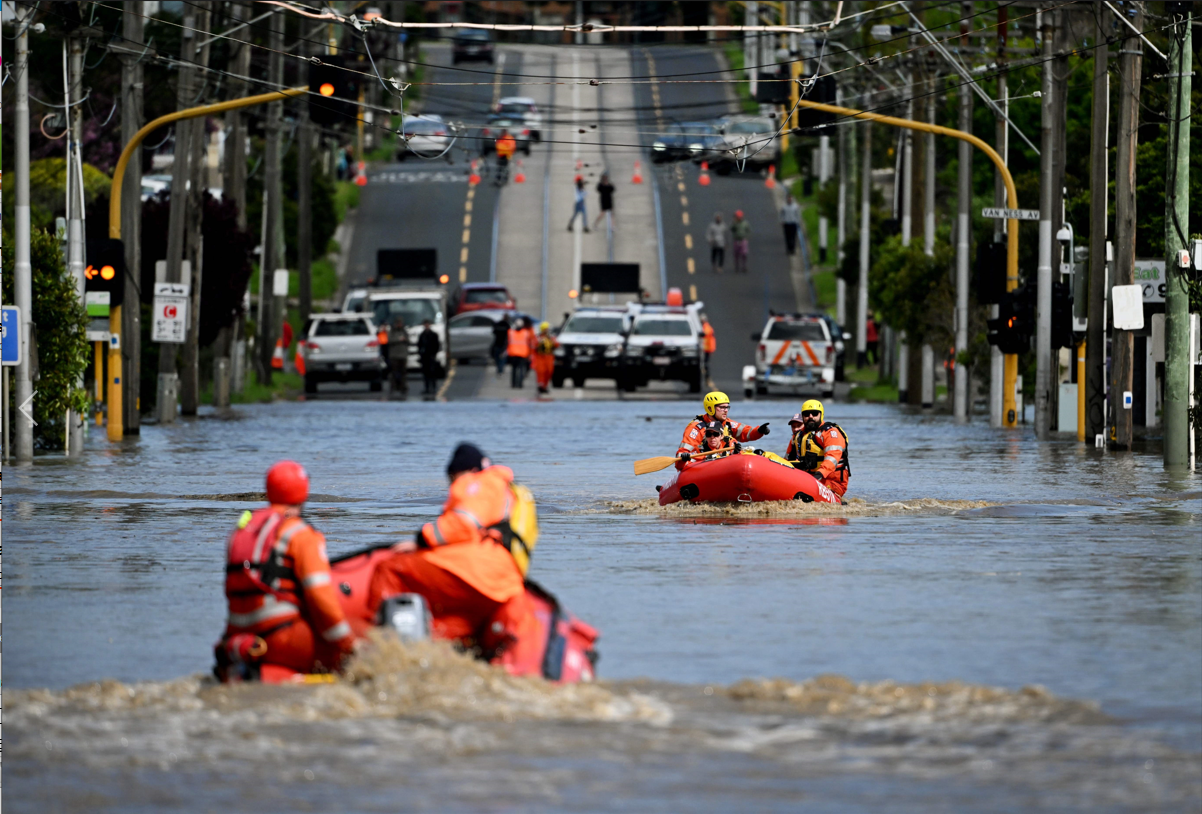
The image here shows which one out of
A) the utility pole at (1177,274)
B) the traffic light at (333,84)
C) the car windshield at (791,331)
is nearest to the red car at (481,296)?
the car windshield at (791,331)

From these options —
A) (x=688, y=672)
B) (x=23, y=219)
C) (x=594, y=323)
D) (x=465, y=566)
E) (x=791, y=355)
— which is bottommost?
(x=688, y=672)

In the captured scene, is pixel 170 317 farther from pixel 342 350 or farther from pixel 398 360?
pixel 342 350

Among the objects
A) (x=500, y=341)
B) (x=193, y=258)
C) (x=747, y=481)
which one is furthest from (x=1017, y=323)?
(x=500, y=341)

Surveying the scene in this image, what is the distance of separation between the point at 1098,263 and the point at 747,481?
13.1 meters

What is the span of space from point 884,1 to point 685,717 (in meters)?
59.1

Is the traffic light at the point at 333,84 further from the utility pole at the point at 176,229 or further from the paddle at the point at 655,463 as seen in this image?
the utility pole at the point at 176,229

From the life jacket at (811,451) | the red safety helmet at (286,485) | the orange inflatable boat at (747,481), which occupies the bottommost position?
the orange inflatable boat at (747,481)

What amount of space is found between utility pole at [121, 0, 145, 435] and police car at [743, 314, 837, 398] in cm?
1888

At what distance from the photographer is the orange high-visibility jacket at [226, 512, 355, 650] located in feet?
36.9

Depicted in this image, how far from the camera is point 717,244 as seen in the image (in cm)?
7919

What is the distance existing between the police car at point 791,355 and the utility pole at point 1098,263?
1833 centimetres

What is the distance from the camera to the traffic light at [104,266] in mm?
34062

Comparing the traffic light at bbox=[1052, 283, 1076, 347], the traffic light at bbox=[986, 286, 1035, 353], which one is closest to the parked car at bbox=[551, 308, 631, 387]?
the traffic light at bbox=[986, 286, 1035, 353]

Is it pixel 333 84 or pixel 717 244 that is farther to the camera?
pixel 717 244
